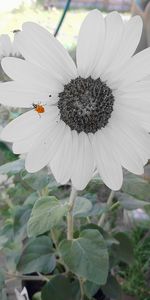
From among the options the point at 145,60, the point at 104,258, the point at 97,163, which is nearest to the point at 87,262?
the point at 104,258

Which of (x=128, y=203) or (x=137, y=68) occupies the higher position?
(x=137, y=68)

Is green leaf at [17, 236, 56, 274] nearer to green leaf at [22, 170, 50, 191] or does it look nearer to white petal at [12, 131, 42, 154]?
green leaf at [22, 170, 50, 191]

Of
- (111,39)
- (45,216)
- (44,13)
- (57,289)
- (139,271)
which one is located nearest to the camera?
(111,39)

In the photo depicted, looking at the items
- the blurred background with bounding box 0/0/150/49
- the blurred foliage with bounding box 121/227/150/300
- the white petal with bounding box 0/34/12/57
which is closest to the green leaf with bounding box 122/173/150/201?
the white petal with bounding box 0/34/12/57

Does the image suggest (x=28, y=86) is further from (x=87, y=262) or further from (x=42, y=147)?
(x=87, y=262)

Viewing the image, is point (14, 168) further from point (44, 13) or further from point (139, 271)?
point (44, 13)

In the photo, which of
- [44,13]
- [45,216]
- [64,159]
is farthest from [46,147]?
[44,13]

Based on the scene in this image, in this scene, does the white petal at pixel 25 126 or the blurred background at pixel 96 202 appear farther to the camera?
the blurred background at pixel 96 202

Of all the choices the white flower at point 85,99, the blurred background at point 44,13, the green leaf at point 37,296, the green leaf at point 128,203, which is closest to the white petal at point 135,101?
the white flower at point 85,99

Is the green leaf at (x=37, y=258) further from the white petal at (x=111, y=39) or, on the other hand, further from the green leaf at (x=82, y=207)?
the white petal at (x=111, y=39)
